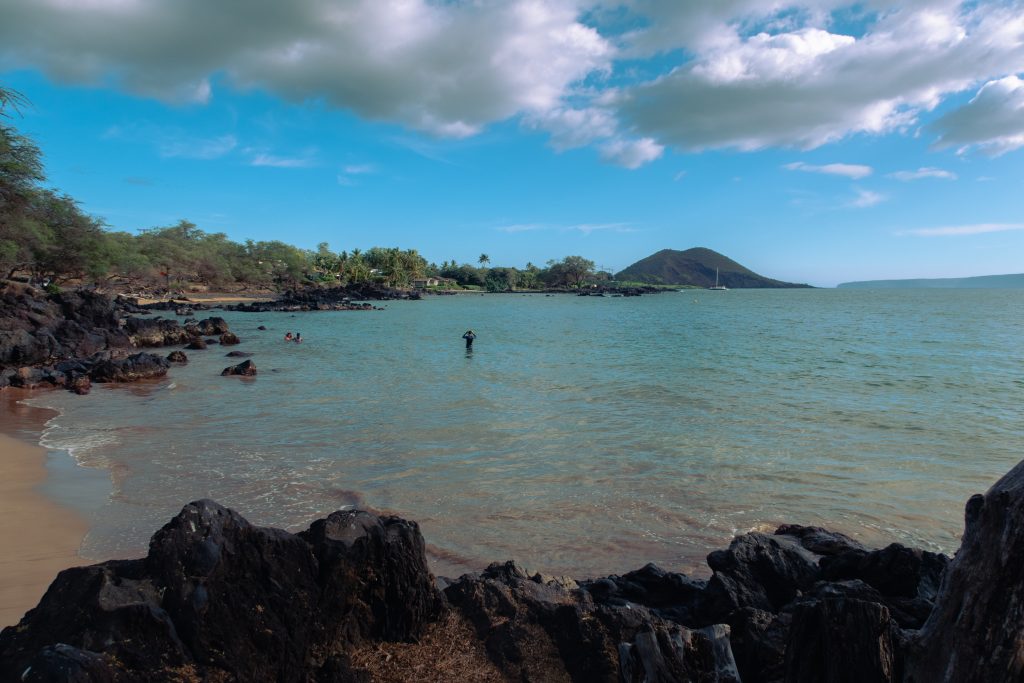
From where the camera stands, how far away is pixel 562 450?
11531 mm

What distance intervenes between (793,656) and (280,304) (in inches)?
2986

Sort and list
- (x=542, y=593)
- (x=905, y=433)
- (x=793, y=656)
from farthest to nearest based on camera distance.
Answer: (x=905, y=433), (x=542, y=593), (x=793, y=656)

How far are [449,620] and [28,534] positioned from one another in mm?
5938

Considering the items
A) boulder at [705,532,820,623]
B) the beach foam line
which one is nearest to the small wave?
the beach foam line

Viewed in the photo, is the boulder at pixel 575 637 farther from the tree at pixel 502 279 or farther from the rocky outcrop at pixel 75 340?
the tree at pixel 502 279

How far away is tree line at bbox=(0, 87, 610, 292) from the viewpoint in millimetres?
32156

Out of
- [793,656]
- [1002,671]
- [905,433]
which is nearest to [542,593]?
[793,656]

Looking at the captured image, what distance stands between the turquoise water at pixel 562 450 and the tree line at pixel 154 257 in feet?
60.5

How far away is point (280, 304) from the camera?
7225 centimetres

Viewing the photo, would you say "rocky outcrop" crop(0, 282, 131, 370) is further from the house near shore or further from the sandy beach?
the house near shore

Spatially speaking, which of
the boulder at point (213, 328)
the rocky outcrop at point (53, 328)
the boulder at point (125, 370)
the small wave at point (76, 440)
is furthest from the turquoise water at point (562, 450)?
the boulder at point (213, 328)

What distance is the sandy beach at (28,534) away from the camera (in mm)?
5375

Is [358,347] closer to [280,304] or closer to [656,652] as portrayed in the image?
[656,652]

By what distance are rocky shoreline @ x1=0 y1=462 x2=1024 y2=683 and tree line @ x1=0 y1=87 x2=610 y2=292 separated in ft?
117
